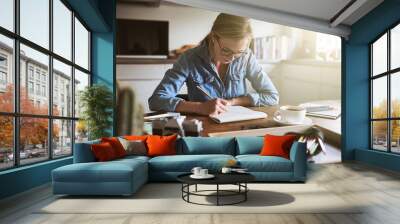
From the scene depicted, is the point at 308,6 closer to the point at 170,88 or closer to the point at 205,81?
the point at 205,81

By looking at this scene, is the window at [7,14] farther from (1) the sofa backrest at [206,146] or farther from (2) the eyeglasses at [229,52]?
(2) the eyeglasses at [229,52]

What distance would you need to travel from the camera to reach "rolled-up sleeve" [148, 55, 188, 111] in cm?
902

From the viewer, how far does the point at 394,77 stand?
807 centimetres

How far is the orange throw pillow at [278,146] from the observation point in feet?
21.4

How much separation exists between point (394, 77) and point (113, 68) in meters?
6.05

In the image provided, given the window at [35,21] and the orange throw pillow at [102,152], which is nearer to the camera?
the window at [35,21]

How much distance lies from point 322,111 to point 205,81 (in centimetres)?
285

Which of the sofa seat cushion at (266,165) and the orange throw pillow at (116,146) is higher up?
the orange throw pillow at (116,146)

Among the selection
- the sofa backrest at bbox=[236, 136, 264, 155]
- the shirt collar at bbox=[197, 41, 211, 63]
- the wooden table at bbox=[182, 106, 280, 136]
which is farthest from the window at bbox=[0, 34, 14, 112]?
the shirt collar at bbox=[197, 41, 211, 63]

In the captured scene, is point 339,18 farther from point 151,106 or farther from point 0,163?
point 0,163

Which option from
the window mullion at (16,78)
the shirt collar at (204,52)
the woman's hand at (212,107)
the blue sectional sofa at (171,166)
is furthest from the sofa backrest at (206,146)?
the window mullion at (16,78)

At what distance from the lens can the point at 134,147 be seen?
6.79m

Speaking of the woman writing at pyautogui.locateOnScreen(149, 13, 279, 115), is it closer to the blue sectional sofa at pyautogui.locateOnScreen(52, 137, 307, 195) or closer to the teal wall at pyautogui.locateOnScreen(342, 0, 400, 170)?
the teal wall at pyautogui.locateOnScreen(342, 0, 400, 170)

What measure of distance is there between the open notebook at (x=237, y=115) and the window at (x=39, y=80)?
300 cm
